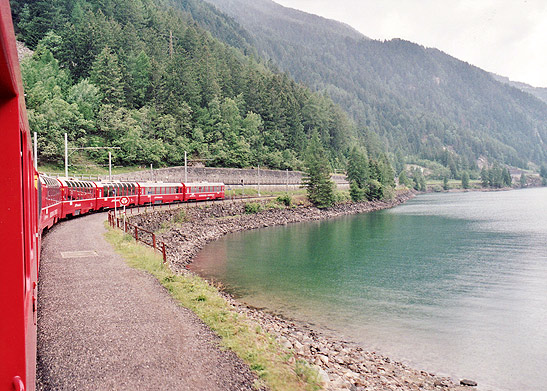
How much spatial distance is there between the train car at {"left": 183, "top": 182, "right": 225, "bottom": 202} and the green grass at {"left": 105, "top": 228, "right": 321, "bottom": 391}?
39.9 metres

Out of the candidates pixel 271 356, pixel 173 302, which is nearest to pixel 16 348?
pixel 271 356

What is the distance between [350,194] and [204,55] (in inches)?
1968

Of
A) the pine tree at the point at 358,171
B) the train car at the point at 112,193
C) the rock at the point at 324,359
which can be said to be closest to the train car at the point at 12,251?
the rock at the point at 324,359

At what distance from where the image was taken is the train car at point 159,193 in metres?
47.6

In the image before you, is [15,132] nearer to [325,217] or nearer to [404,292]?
[404,292]

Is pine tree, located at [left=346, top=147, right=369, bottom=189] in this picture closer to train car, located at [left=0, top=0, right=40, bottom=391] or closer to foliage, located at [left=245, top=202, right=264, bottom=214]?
foliage, located at [left=245, top=202, right=264, bottom=214]

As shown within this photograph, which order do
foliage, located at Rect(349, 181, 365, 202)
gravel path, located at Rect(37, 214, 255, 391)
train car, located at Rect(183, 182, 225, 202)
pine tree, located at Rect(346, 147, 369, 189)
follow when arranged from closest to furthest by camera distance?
1. gravel path, located at Rect(37, 214, 255, 391)
2. train car, located at Rect(183, 182, 225, 202)
3. foliage, located at Rect(349, 181, 365, 202)
4. pine tree, located at Rect(346, 147, 369, 189)

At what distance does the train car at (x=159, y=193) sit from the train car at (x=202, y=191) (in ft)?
4.30

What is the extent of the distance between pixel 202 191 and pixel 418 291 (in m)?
40.7

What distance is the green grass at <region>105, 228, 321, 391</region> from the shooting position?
28.6 feet

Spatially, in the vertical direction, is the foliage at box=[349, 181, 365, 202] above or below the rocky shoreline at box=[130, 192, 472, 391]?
above

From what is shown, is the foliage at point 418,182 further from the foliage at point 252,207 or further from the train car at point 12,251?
the train car at point 12,251

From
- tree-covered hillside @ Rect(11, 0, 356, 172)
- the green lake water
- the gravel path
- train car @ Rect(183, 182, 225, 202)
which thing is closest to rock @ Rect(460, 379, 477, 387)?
the green lake water

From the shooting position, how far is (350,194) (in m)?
95.8
